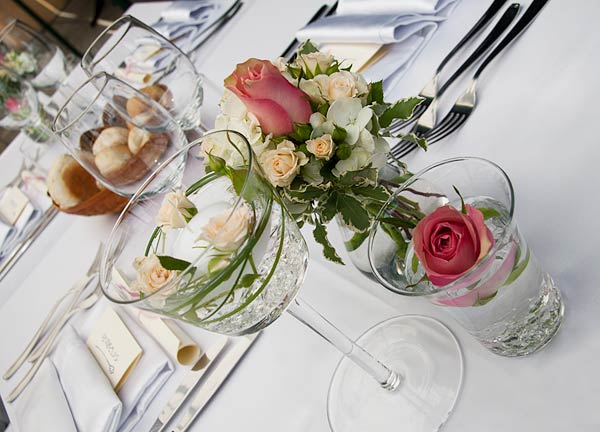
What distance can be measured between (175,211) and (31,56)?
3.99 feet

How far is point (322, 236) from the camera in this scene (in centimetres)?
55

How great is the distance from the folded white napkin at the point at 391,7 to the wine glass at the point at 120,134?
322mm

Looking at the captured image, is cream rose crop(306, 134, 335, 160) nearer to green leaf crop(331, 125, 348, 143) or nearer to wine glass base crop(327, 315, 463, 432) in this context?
green leaf crop(331, 125, 348, 143)

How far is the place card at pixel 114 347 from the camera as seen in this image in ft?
2.57

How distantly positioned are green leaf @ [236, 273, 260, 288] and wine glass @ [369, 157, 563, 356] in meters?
0.09

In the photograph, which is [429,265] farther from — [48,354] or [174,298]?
[48,354]

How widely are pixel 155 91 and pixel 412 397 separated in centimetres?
63

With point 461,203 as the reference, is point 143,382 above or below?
below

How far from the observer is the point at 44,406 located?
836mm

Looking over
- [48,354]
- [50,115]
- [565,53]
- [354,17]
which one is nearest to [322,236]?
[565,53]

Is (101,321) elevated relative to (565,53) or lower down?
lower down

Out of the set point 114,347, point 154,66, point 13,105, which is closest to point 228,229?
point 114,347

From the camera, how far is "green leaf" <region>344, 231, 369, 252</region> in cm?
56

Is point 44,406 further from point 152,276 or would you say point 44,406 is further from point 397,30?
point 397,30
